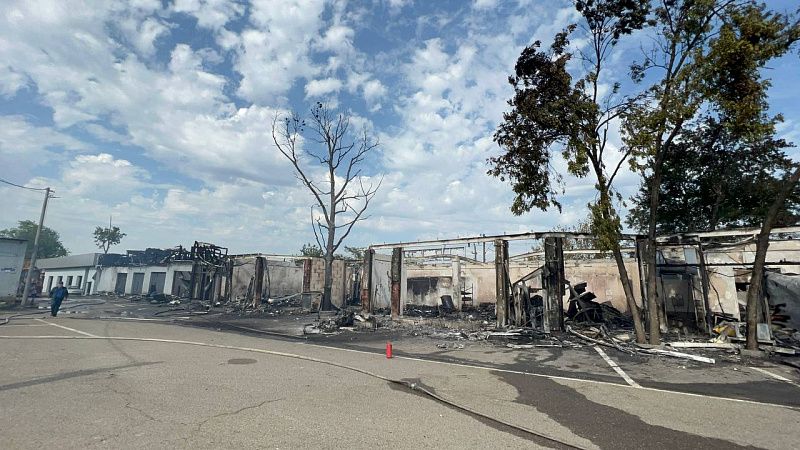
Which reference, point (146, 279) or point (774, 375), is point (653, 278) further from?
point (146, 279)

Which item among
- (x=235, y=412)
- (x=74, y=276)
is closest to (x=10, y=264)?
(x=74, y=276)

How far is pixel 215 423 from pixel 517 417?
4076 millimetres

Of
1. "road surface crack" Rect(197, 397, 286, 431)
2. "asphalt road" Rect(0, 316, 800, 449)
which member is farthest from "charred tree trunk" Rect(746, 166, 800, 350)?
"road surface crack" Rect(197, 397, 286, 431)

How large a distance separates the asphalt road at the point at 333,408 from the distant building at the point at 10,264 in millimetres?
20470

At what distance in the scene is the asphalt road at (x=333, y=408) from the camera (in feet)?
15.0

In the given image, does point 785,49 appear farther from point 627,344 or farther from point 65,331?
point 65,331

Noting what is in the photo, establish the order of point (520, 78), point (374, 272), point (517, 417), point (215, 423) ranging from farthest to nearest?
point (374, 272)
point (520, 78)
point (517, 417)
point (215, 423)

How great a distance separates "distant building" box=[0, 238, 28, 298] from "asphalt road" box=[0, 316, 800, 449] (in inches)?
806

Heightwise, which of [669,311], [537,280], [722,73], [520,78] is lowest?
[669,311]

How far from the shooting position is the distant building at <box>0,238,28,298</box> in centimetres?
2359

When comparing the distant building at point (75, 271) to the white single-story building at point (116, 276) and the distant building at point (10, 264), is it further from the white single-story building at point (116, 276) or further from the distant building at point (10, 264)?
the distant building at point (10, 264)

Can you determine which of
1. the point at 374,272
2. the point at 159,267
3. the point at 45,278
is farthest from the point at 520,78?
the point at 45,278

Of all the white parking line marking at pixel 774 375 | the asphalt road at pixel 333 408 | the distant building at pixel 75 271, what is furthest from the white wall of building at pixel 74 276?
the white parking line marking at pixel 774 375

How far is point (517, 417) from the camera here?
5.49 metres
